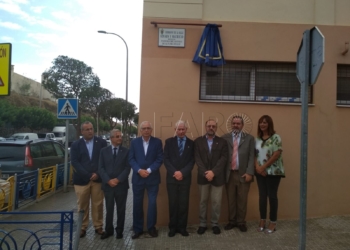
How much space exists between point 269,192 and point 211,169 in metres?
1.01

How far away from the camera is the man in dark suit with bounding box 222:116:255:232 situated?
5836 mm

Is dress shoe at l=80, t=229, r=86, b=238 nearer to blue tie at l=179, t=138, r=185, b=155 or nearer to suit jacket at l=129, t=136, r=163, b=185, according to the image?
suit jacket at l=129, t=136, r=163, b=185

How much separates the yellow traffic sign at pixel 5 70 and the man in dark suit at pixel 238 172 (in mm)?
3474

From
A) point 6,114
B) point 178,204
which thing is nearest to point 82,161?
point 178,204

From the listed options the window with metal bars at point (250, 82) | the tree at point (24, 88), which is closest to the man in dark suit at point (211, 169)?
the window with metal bars at point (250, 82)

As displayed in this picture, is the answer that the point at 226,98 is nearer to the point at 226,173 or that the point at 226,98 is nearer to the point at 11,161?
the point at 226,173

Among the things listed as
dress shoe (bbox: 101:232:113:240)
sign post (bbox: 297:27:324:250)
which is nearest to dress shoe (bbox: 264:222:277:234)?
sign post (bbox: 297:27:324:250)

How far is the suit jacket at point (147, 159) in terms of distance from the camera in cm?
575

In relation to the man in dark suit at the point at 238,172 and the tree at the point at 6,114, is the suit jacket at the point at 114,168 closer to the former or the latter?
the man in dark suit at the point at 238,172

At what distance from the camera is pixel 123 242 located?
18.2ft

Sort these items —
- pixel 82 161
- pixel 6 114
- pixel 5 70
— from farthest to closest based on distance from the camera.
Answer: pixel 6 114 < pixel 82 161 < pixel 5 70

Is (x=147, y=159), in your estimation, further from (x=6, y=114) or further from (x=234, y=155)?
(x=6, y=114)

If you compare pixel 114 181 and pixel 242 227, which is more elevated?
pixel 114 181

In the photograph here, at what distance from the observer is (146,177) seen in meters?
5.72
